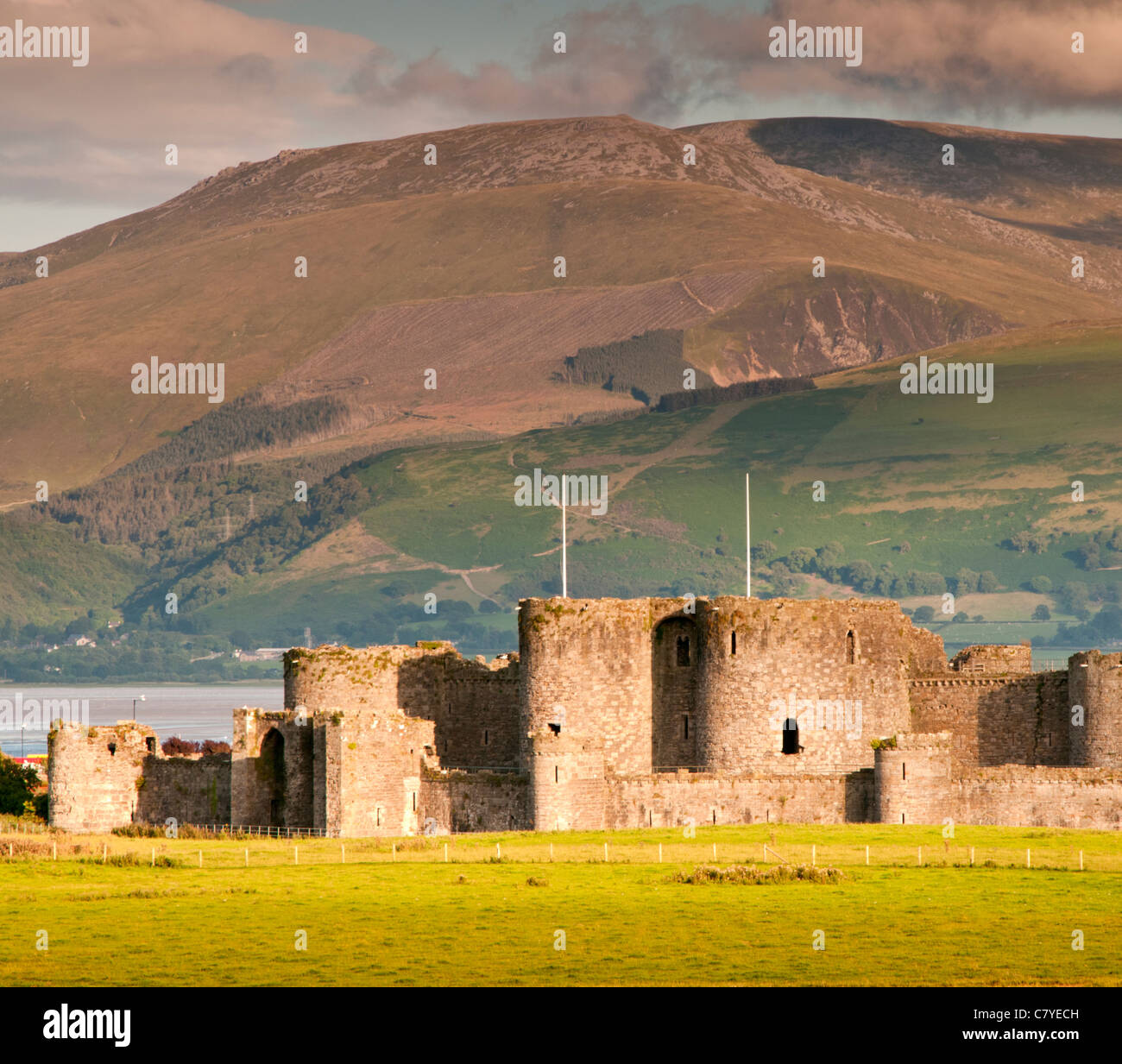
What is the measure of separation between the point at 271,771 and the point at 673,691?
14466mm

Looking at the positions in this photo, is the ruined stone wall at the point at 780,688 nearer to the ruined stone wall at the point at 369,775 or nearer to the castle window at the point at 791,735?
the castle window at the point at 791,735

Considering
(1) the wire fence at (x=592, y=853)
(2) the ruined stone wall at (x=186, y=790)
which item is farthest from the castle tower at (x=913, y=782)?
(2) the ruined stone wall at (x=186, y=790)

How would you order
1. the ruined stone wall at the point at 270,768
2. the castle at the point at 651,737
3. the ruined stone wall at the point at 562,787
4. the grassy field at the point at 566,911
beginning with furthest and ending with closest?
the ruined stone wall at the point at 270,768, the castle at the point at 651,737, the ruined stone wall at the point at 562,787, the grassy field at the point at 566,911

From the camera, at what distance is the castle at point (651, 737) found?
6912 cm

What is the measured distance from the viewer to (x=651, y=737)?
242ft

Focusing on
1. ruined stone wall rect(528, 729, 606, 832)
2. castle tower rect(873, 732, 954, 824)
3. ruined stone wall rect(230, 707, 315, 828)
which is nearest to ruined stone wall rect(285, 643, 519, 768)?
ruined stone wall rect(230, 707, 315, 828)

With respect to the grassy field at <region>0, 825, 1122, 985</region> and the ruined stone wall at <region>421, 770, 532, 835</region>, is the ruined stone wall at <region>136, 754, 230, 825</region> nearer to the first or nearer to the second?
the grassy field at <region>0, 825, 1122, 985</region>

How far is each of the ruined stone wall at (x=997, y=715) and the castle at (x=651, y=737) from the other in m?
0.07

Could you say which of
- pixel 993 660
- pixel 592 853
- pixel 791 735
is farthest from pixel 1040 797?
pixel 592 853

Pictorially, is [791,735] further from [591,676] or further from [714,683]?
[591,676]

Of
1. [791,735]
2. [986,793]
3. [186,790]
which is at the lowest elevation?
[986,793]

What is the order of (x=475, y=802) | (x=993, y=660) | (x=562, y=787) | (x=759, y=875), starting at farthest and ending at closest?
(x=993, y=660)
(x=475, y=802)
(x=562, y=787)
(x=759, y=875)
